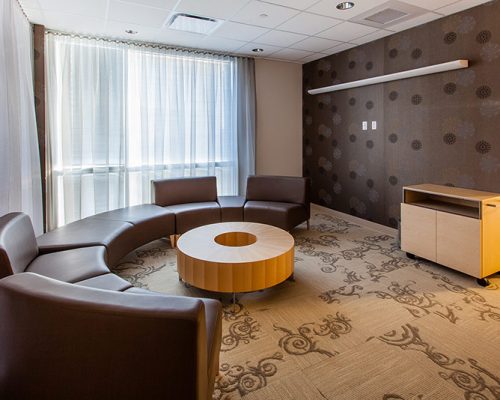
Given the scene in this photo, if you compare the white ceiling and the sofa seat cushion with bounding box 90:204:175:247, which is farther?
the sofa seat cushion with bounding box 90:204:175:247

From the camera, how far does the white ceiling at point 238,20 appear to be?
3229 millimetres

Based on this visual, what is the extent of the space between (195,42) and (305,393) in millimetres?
4377

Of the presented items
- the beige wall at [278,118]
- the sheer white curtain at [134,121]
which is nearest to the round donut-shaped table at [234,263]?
the sheer white curtain at [134,121]

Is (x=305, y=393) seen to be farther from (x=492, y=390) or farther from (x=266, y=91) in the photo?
(x=266, y=91)

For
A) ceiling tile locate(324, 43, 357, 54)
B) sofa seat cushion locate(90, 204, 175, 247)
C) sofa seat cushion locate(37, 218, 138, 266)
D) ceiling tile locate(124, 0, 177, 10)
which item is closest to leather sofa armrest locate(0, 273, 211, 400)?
sofa seat cushion locate(37, 218, 138, 266)

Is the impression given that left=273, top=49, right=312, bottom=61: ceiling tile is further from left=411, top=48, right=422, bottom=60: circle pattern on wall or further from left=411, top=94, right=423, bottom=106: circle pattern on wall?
left=411, top=94, right=423, bottom=106: circle pattern on wall

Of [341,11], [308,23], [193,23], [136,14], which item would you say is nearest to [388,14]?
[341,11]

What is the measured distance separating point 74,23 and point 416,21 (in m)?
3.90

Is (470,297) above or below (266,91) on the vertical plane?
below

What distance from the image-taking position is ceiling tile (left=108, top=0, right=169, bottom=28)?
3293mm

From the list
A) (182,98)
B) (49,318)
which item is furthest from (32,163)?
(49,318)

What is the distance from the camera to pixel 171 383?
1032 mm

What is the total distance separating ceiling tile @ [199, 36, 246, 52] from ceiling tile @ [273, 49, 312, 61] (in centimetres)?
74

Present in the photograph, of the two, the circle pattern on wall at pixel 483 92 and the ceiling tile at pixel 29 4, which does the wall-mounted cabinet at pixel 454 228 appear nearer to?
the circle pattern on wall at pixel 483 92
